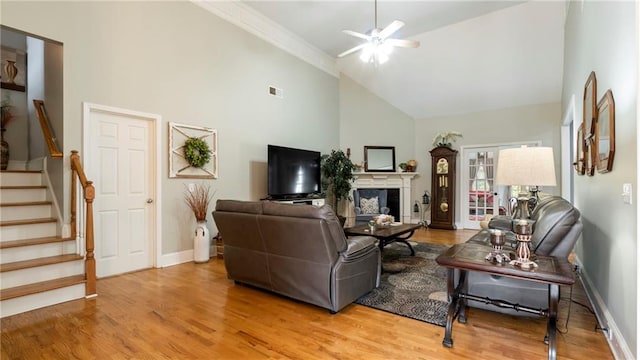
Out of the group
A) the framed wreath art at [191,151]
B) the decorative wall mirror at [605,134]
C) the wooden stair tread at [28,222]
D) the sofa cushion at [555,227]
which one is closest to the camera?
the decorative wall mirror at [605,134]

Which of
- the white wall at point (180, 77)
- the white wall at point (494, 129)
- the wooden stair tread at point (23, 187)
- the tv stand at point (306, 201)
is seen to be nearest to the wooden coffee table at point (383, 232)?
the tv stand at point (306, 201)

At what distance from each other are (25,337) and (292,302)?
2029 mm

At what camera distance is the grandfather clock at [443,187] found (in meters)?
7.33

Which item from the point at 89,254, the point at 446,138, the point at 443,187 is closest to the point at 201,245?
the point at 89,254

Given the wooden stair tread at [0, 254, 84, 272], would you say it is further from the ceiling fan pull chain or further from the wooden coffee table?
the ceiling fan pull chain

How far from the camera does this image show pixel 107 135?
3.82 metres

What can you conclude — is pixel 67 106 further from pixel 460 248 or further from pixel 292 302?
pixel 460 248

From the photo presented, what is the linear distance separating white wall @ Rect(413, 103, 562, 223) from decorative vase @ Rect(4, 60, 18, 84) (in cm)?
804

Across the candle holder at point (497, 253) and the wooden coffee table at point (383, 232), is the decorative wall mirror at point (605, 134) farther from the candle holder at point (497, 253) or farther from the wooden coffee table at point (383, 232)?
the wooden coffee table at point (383, 232)

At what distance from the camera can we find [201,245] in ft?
14.6

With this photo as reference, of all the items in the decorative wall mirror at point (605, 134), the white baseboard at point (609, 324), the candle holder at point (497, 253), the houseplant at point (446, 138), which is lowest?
the white baseboard at point (609, 324)

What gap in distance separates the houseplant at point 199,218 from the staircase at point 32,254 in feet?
4.65

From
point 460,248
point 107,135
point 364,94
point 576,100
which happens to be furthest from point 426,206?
point 107,135

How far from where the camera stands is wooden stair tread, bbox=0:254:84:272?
9.30 feet
